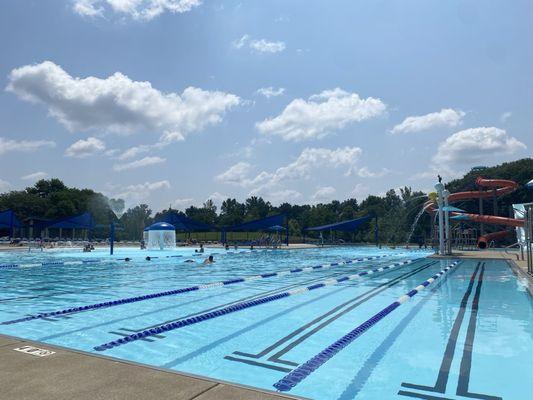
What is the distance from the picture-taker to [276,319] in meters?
7.07

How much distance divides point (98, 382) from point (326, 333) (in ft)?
12.2

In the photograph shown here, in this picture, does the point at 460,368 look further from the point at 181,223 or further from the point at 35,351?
the point at 181,223

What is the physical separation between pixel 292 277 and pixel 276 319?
6.72 m

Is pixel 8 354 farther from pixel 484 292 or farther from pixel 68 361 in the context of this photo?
pixel 484 292

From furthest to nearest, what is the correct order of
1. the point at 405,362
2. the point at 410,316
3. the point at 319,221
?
the point at 319,221 < the point at 410,316 < the point at 405,362

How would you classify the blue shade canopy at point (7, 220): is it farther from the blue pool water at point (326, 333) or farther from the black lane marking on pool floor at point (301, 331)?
the black lane marking on pool floor at point (301, 331)

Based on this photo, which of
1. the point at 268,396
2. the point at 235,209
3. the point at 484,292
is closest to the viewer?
the point at 268,396

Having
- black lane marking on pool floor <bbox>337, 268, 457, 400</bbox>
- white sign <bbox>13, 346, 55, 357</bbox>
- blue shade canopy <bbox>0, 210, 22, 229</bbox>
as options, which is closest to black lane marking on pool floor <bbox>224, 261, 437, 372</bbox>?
black lane marking on pool floor <bbox>337, 268, 457, 400</bbox>

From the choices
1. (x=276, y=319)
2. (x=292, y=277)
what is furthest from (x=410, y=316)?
(x=292, y=277)

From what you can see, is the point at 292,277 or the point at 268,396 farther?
the point at 292,277

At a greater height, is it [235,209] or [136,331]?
[235,209]

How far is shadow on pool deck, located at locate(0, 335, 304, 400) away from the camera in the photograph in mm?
2941

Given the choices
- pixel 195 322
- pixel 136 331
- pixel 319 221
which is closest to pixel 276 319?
pixel 195 322

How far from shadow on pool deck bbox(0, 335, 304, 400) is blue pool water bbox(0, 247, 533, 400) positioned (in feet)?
3.22
